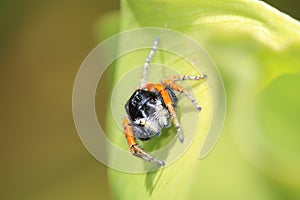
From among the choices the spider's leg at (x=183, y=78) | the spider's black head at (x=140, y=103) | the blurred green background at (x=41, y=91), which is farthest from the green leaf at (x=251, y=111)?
the blurred green background at (x=41, y=91)

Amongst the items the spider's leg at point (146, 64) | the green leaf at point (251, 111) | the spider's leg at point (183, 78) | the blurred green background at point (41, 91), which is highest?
the blurred green background at point (41, 91)

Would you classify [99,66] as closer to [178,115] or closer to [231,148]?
[178,115]

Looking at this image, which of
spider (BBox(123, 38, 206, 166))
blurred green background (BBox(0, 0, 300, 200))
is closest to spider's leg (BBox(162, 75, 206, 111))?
spider (BBox(123, 38, 206, 166))

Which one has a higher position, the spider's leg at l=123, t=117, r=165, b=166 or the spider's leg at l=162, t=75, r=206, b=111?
the spider's leg at l=162, t=75, r=206, b=111

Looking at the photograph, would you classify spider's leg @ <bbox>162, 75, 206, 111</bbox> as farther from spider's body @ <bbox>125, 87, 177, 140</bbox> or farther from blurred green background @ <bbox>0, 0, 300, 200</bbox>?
blurred green background @ <bbox>0, 0, 300, 200</bbox>

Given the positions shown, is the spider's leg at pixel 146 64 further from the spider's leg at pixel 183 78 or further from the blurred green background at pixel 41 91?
the blurred green background at pixel 41 91

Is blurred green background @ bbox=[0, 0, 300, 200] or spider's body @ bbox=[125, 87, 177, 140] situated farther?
blurred green background @ bbox=[0, 0, 300, 200]
